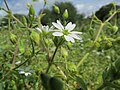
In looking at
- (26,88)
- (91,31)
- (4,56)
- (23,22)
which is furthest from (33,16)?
(4,56)

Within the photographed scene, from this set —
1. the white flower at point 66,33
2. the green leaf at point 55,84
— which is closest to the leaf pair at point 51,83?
the green leaf at point 55,84

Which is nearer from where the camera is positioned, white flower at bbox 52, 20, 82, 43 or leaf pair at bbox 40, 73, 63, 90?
leaf pair at bbox 40, 73, 63, 90

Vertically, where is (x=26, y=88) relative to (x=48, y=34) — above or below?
below

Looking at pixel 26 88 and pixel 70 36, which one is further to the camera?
pixel 26 88

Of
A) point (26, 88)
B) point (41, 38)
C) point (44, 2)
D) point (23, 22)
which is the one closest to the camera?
point (41, 38)

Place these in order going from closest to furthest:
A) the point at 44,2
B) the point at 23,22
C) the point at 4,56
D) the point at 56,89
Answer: the point at 56,89, the point at 23,22, the point at 44,2, the point at 4,56

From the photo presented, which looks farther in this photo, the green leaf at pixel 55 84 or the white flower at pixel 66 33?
the white flower at pixel 66 33

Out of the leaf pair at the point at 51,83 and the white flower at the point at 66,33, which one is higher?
the white flower at the point at 66,33

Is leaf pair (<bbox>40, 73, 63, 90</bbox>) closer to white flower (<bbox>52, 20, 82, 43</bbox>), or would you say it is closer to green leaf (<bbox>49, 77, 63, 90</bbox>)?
green leaf (<bbox>49, 77, 63, 90</bbox>)

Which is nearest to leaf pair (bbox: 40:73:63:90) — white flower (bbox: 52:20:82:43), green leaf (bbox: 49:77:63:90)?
green leaf (bbox: 49:77:63:90)

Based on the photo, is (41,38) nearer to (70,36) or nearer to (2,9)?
(70,36)

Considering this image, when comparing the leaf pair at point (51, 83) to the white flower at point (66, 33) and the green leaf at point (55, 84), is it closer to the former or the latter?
the green leaf at point (55, 84)
